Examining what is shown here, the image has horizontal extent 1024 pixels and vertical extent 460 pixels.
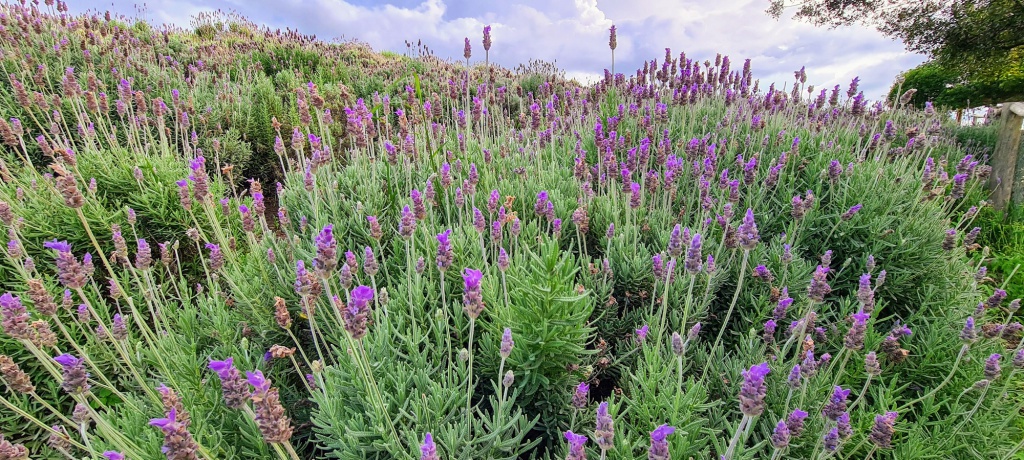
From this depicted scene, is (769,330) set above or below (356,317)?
below

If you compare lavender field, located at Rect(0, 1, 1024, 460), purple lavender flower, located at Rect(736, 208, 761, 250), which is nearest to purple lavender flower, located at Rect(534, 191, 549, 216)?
lavender field, located at Rect(0, 1, 1024, 460)

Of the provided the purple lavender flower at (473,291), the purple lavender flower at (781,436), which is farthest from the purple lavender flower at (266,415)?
the purple lavender flower at (781,436)

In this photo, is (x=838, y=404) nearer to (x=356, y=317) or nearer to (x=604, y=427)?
(x=604, y=427)

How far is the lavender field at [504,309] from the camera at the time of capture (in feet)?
4.60

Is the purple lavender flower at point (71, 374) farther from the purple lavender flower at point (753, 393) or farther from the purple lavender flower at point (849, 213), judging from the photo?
the purple lavender flower at point (849, 213)

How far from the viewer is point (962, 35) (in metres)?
12.8

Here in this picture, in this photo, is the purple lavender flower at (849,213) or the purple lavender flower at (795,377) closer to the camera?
the purple lavender flower at (795,377)

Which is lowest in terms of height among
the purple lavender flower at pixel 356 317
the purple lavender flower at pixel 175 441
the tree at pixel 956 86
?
the purple lavender flower at pixel 175 441

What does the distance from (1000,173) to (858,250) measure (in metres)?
4.74

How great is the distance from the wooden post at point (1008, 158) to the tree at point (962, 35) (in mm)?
10234

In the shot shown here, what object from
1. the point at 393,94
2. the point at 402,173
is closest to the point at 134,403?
the point at 402,173

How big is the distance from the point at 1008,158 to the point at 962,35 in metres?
10.7

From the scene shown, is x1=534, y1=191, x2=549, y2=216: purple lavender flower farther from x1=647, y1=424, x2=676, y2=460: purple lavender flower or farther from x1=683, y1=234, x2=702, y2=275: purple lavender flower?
x1=647, y1=424, x2=676, y2=460: purple lavender flower

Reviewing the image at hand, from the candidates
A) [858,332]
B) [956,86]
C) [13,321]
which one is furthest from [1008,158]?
[956,86]
